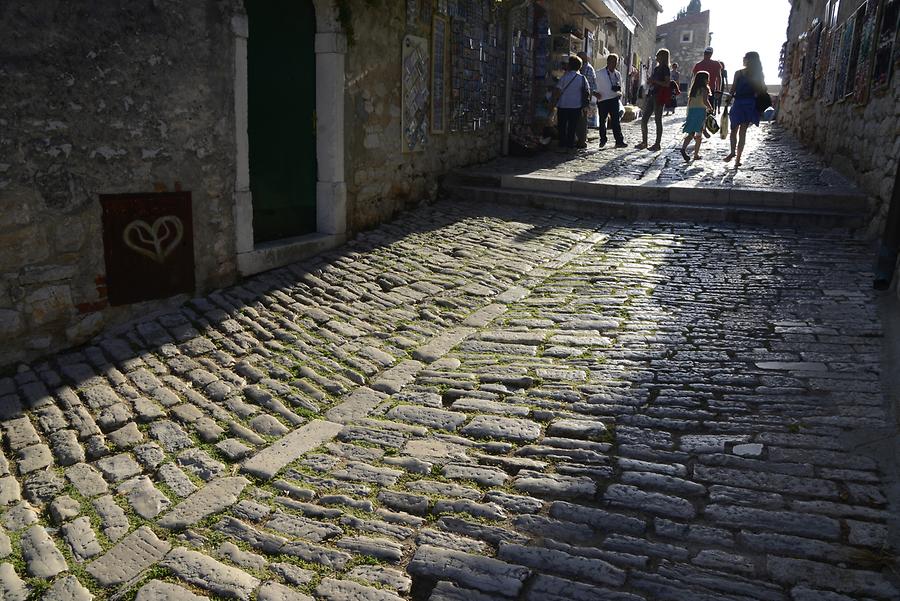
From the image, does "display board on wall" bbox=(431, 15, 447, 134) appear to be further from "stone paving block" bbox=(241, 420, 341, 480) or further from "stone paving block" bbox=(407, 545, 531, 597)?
"stone paving block" bbox=(407, 545, 531, 597)

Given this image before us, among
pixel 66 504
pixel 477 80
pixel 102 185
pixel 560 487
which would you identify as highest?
pixel 477 80

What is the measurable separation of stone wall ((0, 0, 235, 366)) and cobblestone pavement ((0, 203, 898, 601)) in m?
0.43

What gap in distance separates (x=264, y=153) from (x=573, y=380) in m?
4.00

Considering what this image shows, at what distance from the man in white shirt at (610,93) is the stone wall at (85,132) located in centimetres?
891

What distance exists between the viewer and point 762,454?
3520mm

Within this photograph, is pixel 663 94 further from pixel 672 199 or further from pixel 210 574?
pixel 210 574

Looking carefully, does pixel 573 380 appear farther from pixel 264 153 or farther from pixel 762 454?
pixel 264 153

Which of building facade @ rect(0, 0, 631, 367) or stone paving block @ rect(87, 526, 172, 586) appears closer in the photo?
stone paving block @ rect(87, 526, 172, 586)

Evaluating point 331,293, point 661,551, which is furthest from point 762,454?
point 331,293

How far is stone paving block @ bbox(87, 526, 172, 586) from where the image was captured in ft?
9.87

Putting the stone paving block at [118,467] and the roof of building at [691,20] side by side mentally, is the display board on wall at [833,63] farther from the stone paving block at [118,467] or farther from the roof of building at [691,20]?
the roof of building at [691,20]

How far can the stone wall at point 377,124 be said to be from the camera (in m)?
7.87

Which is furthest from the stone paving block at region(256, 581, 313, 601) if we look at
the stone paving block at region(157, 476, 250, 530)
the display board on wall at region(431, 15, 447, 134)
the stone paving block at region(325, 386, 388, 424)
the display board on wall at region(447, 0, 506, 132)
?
the display board on wall at region(447, 0, 506, 132)

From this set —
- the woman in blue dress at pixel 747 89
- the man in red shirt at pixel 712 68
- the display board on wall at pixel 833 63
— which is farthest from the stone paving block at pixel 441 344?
the man in red shirt at pixel 712 68
